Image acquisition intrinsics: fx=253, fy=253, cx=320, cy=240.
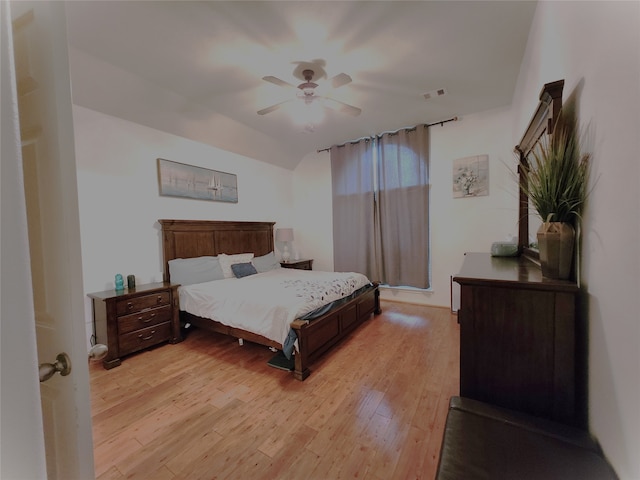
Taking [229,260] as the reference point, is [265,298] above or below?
below

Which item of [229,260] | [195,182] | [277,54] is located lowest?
[229,260]

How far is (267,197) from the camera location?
15.8 ft

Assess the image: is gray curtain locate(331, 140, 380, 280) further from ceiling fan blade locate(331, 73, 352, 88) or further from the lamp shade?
ceiling fan blade locate(331, 73, 352, 88)

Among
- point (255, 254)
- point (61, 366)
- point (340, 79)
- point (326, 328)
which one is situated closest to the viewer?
point (61, 366)

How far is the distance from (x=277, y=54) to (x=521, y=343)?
8.76ft

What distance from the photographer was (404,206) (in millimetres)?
4039

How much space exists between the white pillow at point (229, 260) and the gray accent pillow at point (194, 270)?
8 cm

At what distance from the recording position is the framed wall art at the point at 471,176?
11.5ft

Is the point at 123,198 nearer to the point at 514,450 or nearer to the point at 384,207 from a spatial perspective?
the point at 384,207

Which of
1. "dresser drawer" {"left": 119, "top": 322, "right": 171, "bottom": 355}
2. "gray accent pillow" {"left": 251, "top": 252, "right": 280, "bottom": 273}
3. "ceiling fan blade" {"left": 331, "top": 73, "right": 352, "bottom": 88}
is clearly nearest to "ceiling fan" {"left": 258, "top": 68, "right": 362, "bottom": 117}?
"ceiling fan blade" {"left": 331, "top": 73, "right": 352, "bottom": 88}

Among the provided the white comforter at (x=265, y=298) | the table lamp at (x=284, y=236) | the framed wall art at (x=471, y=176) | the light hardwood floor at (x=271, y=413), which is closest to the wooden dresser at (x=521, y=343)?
the light hardwood floor at (x=271, y=413)

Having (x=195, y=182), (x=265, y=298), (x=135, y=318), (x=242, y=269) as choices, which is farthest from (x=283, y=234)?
(x=135, y=318)

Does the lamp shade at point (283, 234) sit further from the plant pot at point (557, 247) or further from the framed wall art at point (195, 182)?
the plant pot at point (557, 247)

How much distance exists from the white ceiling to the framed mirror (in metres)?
0.89
